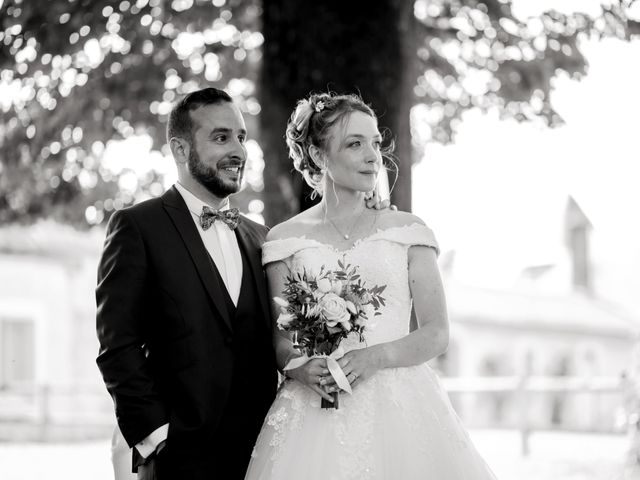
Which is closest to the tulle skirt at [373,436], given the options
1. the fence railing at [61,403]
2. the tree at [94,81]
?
the tree at [94,81]

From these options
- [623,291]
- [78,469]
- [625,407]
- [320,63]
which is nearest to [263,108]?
[320,63]

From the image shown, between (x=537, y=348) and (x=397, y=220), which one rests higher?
(x=397, y=220)

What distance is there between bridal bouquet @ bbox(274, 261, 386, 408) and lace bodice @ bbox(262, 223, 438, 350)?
193 mm

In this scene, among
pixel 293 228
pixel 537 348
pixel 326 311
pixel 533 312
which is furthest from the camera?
pixel 533 312

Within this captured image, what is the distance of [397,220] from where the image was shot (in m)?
4.63

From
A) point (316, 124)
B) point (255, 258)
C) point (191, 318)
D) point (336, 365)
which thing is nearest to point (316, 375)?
point (336, 365)

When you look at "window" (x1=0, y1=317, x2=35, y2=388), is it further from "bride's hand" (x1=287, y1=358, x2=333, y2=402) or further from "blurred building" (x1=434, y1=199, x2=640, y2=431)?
"bride's hand" (x1=287, y1=358, x2=333, y2=402)

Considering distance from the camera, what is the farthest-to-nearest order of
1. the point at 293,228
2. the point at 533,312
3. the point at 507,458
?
the point at 533,312
the point at 507,458
the point at 293,228

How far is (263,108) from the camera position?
7137 millimetres

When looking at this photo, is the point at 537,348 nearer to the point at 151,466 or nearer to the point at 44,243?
the point at 44,243

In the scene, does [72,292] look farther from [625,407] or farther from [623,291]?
[623,291]

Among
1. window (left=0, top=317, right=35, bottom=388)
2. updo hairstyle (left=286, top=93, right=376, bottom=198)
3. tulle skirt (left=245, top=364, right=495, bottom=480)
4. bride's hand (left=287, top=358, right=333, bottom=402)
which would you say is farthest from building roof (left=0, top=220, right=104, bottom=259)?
bride's hand (left=287, top=358, right=333, bottom=402)

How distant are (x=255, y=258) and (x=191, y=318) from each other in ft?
1.57

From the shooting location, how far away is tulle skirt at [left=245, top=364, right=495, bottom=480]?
4207 millimetres
